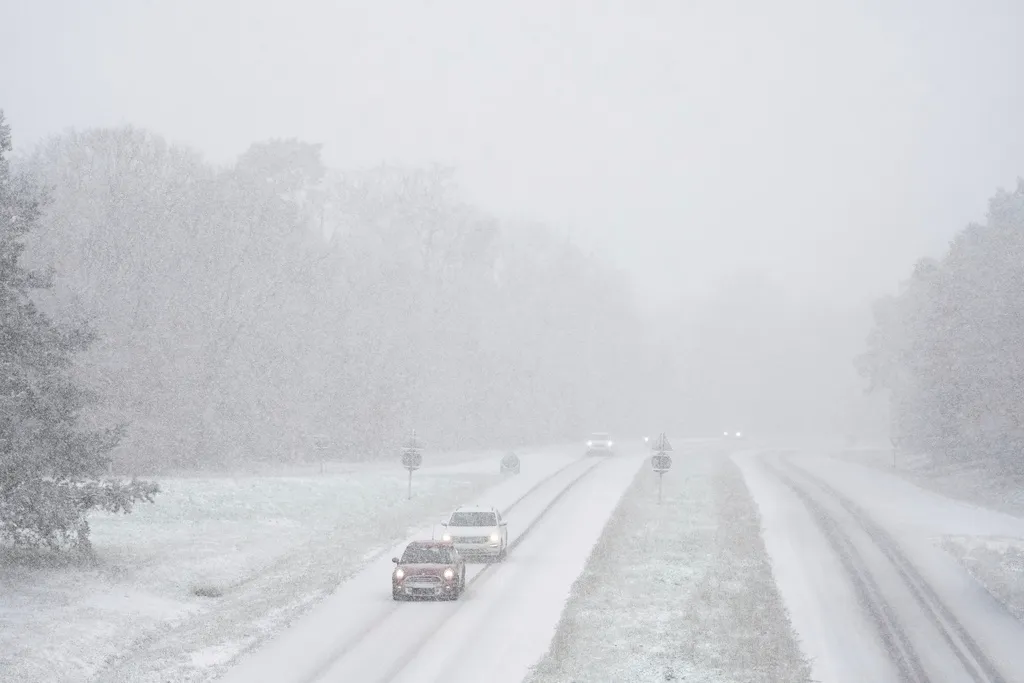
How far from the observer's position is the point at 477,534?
28578mm

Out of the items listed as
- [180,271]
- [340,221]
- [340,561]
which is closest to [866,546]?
[340,561]

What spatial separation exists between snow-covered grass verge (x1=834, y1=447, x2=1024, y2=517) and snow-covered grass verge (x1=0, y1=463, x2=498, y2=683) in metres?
26.2

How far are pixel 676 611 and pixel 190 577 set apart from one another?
12.2 m

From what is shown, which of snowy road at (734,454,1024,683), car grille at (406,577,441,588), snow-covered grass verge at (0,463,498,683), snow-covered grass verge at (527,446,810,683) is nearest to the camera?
snow-covered grass verge at (0,463,498,683)

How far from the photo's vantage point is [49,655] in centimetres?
1698

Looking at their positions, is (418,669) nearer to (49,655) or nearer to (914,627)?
(49,655)

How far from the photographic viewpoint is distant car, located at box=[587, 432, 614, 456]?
69.1 meters

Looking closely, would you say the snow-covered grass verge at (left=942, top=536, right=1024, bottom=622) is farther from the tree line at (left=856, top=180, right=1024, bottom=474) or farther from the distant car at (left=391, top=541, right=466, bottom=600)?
the tree line at (left=856, top=180, right=1024, bottom=474)

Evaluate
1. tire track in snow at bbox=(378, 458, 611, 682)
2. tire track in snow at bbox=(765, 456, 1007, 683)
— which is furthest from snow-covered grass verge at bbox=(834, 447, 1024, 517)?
tire track in snow at bbox=(378, 458, 611, 682)

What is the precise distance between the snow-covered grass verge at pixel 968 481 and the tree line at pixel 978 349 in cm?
76

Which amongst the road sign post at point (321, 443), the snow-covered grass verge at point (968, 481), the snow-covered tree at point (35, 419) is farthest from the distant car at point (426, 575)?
the snow-covered grass verge at point (968, 481)

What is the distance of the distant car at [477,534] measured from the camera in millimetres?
28422

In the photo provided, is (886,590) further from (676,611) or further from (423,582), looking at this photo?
(423,582)

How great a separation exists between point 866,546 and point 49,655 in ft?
82.4
